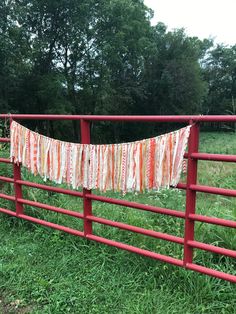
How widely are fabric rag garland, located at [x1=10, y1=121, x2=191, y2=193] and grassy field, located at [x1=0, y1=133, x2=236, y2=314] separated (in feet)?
2.21

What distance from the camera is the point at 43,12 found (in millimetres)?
29078

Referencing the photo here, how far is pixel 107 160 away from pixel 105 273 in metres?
1.00

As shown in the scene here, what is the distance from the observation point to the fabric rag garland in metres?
2.94

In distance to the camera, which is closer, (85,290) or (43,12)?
(85,290)

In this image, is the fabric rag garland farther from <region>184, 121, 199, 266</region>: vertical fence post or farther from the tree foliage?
the tree foliage

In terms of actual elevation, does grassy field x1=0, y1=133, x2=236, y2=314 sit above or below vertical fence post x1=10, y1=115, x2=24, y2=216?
below

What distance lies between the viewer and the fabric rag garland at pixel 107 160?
2.94 metres

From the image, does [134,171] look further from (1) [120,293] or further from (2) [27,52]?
(2) [27,52]

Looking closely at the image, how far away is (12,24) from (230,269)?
85.7ft

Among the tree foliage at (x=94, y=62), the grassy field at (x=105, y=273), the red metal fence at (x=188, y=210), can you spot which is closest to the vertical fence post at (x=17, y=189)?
the grassy field at (x=105, y=273)

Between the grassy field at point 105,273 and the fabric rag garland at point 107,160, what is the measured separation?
674mm

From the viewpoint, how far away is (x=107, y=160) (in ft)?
11.0

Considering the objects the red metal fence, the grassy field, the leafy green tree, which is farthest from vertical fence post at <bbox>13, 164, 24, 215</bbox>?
the leafy green tree

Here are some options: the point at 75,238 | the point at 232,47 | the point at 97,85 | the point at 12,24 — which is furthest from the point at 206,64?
the point at 75,238
